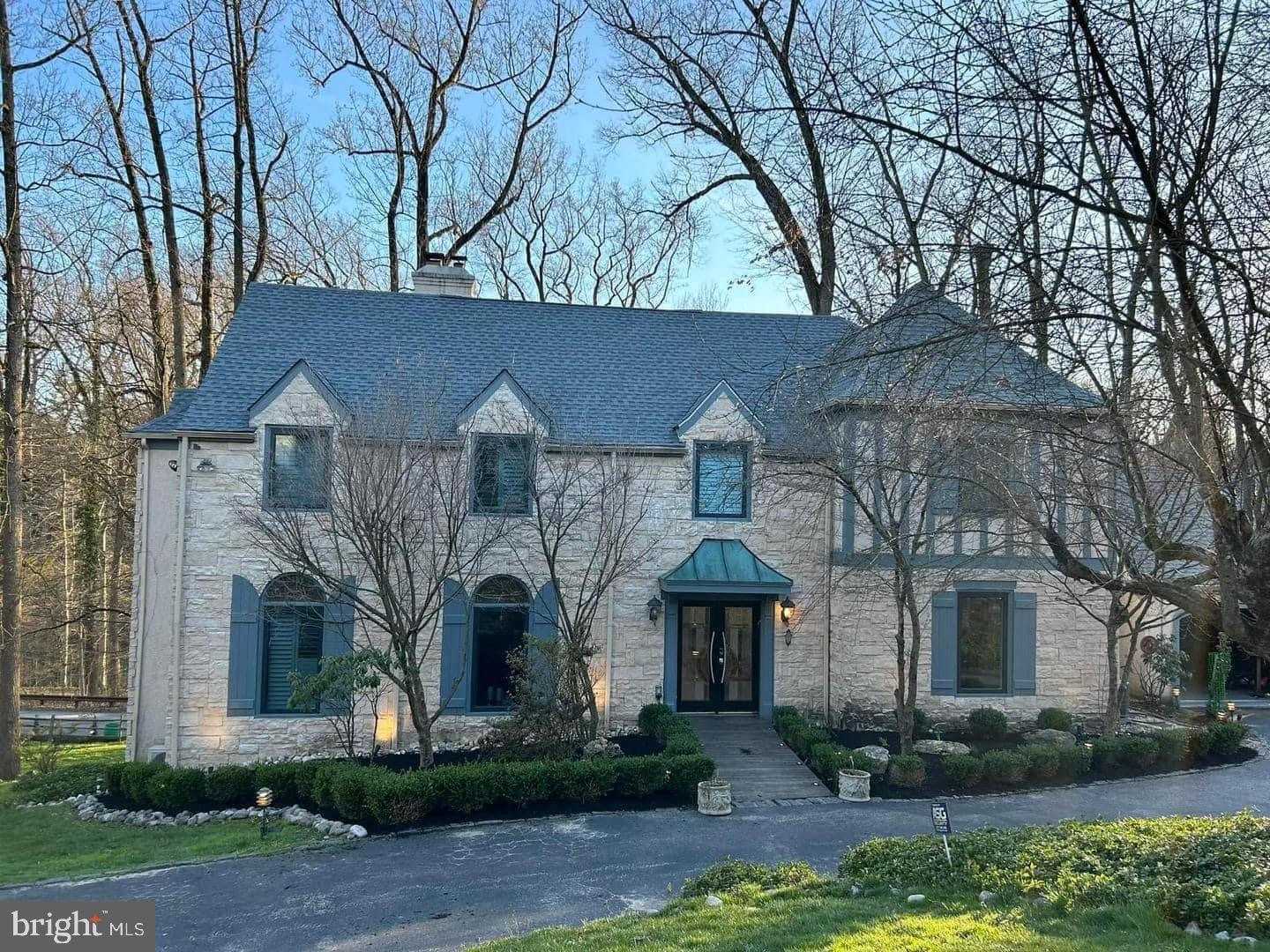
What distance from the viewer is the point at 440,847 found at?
434 inches

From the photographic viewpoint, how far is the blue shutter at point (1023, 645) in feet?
53.8

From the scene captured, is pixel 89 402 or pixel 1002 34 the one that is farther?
pixel 89 402

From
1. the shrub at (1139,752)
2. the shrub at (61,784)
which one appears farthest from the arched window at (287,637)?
the shrub at (1139,752)

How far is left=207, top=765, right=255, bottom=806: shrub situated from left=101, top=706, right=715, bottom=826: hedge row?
0.01 m

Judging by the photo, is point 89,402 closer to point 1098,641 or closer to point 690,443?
point 690,443

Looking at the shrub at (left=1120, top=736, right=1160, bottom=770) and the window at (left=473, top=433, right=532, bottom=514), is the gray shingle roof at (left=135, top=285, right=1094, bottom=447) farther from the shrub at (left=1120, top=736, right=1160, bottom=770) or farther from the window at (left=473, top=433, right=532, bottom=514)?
the shrub at (left=1120, top=736, right=1160, bottom=770)

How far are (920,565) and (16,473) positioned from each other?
1834 cm

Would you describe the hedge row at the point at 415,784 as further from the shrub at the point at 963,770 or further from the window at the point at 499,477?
the window at the point at 499,477

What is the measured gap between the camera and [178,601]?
14.8 metres

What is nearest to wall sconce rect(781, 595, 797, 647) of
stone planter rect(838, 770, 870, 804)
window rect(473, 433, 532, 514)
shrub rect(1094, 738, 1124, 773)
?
stone planter rect(838, 770, 870, 804)

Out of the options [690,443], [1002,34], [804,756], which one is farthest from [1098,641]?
[1002,34]

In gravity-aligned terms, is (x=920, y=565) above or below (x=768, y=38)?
below

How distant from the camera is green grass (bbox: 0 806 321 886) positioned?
10.7m

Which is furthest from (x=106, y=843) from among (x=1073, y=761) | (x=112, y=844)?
(x=1073, y=761)
